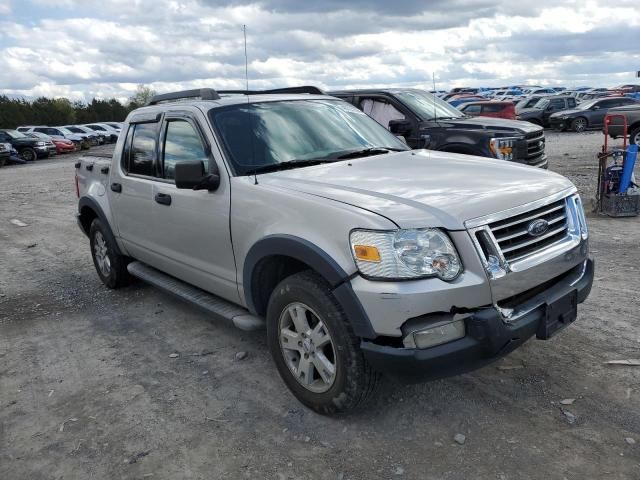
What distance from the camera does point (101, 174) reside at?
18.6 feet

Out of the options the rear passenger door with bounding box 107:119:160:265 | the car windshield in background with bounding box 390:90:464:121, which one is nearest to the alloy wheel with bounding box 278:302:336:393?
the rear passenger door with bounding box 107:119:160:265

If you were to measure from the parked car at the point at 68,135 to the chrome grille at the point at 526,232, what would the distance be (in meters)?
33.7

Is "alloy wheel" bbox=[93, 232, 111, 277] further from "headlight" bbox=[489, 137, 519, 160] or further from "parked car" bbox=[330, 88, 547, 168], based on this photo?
"headlight" bbox=[489, 137, 519, 160]

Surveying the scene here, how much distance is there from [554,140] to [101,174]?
20.5 m

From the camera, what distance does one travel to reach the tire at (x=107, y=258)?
5672 millimetres

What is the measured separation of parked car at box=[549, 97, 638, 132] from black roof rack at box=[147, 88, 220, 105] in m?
24.7

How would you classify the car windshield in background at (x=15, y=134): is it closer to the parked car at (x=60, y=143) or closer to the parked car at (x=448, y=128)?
the parked car at (x=60, y=143)

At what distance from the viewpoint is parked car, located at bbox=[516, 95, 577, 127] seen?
2777 centimetres

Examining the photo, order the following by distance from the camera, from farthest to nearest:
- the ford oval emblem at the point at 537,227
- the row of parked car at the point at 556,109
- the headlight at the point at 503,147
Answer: the row of parked car at the point at 556,109 → the headlight at the point at 503,147 → the ford oval emblem at the point at 537,227

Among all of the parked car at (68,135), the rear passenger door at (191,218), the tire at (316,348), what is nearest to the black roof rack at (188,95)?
the rear passenger door at (191,218)

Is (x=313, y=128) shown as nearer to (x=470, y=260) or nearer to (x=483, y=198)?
(x=483, y=198)

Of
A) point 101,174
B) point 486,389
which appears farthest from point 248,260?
point 101,174

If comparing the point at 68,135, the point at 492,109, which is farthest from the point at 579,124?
the point at 68,135

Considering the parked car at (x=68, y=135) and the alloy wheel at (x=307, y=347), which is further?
the parked car at (x=68, y=135)
